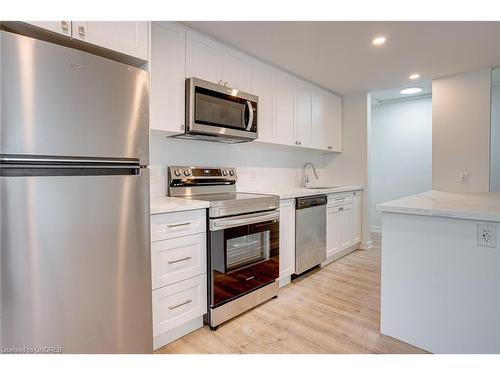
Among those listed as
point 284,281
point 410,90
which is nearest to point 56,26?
point 284,281

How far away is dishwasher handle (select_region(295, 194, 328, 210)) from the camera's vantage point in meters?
2.74

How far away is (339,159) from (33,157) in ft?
12.4

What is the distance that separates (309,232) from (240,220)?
1128 millimetres

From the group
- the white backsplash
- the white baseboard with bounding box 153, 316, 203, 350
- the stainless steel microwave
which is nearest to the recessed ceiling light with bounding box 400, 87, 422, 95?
the white backsplash

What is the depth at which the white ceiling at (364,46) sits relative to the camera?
2146 mm

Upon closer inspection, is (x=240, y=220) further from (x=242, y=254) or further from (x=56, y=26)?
(x=56, y=26)

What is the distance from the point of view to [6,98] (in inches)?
41.5

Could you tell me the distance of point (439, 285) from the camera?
1.63 metres

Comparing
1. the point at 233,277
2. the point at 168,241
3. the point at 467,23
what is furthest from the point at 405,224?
the point at 467,23

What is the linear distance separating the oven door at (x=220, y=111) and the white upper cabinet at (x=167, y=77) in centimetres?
8

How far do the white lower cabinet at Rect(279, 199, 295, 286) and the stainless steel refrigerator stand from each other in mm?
1394

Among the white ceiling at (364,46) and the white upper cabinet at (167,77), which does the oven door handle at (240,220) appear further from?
the white ceiling at (364,46)

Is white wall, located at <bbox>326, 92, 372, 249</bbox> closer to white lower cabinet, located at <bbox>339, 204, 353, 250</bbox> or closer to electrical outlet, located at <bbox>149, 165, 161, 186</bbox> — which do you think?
white lower cabinet, located at <bbox>339, 204, 353, 250</bbox>
